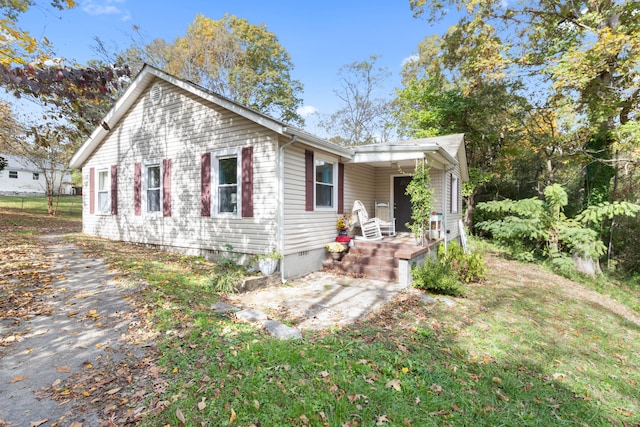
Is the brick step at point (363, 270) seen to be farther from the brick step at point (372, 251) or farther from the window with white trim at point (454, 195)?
the window with white trim at point (454, 195)

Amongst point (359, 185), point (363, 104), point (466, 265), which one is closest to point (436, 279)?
point (466, 265)

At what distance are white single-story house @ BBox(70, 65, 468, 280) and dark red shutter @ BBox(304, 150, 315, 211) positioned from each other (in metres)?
0.02

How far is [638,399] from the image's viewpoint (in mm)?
3492

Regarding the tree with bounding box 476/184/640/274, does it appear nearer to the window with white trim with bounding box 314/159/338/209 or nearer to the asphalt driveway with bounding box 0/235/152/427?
the window with white trim with bounding box 314/159/338/209

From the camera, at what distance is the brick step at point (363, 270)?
7117 mm

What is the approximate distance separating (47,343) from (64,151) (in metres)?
19.7

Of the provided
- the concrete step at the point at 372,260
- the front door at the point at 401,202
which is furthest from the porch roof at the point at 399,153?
A: the concrete step at the point at 372,260

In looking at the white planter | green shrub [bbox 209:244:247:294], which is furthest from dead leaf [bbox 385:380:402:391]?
the white planter

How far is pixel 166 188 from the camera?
335 inches

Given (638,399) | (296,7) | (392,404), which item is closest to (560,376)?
(638,399)

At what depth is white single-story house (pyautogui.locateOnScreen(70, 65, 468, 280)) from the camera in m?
6.89

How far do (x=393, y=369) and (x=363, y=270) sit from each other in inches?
164

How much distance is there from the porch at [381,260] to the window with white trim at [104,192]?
7550 millimetres

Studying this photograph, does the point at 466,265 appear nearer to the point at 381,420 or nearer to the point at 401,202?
the point at 401,202
